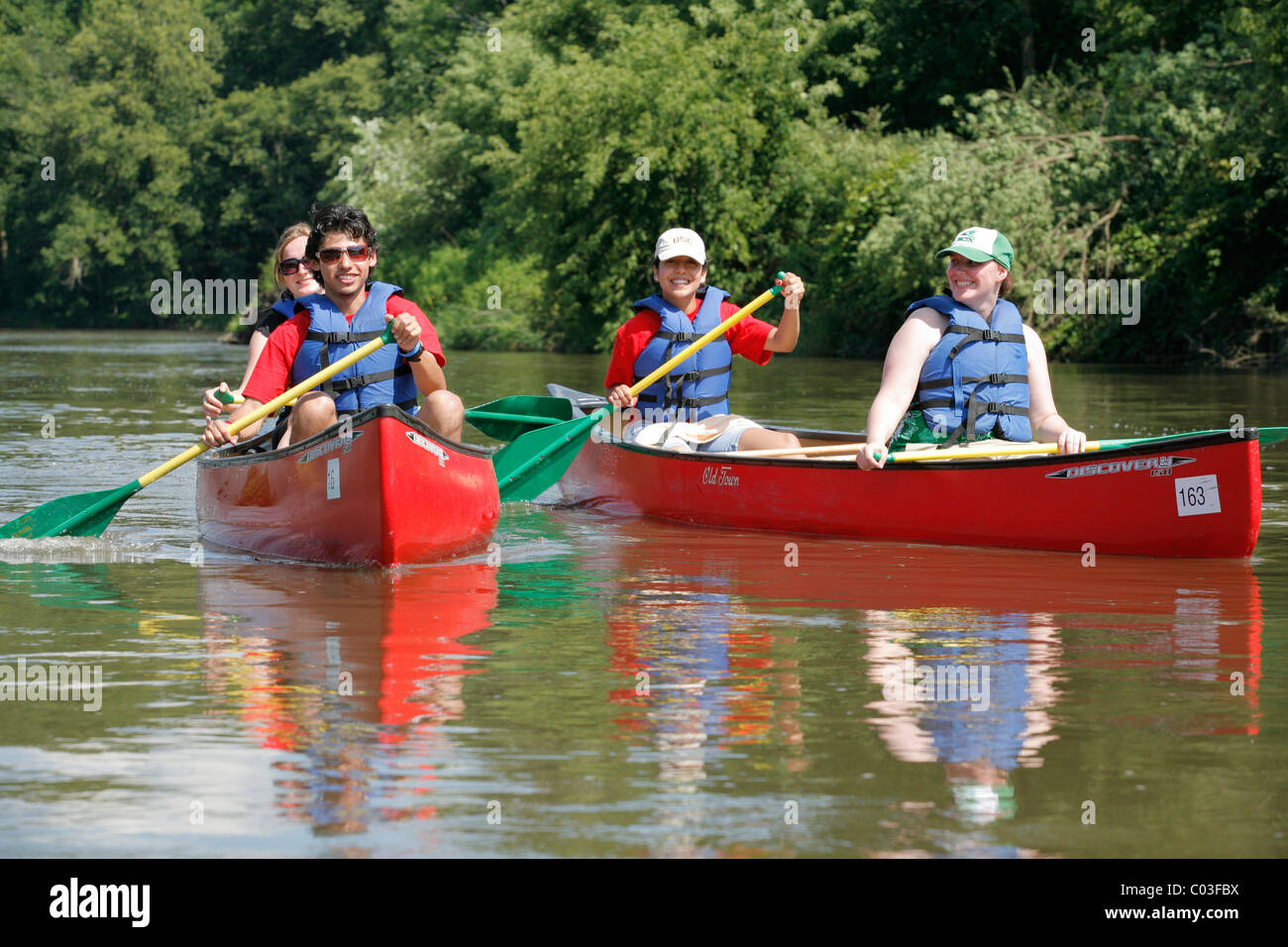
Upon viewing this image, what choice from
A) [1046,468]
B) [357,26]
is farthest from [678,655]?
[357,26]

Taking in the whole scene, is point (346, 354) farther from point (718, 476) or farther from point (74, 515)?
point (718, 476)

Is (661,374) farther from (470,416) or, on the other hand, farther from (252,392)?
(252,392)

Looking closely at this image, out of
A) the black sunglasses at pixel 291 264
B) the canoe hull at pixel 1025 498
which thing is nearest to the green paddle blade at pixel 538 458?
the canoe hull at pixel 1025 498

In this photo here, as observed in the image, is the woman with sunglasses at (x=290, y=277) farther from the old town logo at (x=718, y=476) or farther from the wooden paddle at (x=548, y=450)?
the old town logo at (x=718, y=476)

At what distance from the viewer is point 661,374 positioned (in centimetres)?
948

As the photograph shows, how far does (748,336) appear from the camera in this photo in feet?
31.3

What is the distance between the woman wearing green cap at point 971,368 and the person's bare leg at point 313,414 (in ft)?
7.62

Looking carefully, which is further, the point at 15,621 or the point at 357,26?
the point at 357,26

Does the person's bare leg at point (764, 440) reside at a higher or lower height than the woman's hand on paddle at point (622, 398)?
lower

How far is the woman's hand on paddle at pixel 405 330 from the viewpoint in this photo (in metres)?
7.19

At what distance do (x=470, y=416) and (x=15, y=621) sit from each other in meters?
4.68

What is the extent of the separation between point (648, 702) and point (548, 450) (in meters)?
4.60

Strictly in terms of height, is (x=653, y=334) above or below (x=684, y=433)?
above

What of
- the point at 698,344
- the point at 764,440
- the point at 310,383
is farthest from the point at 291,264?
the point at 764,440
